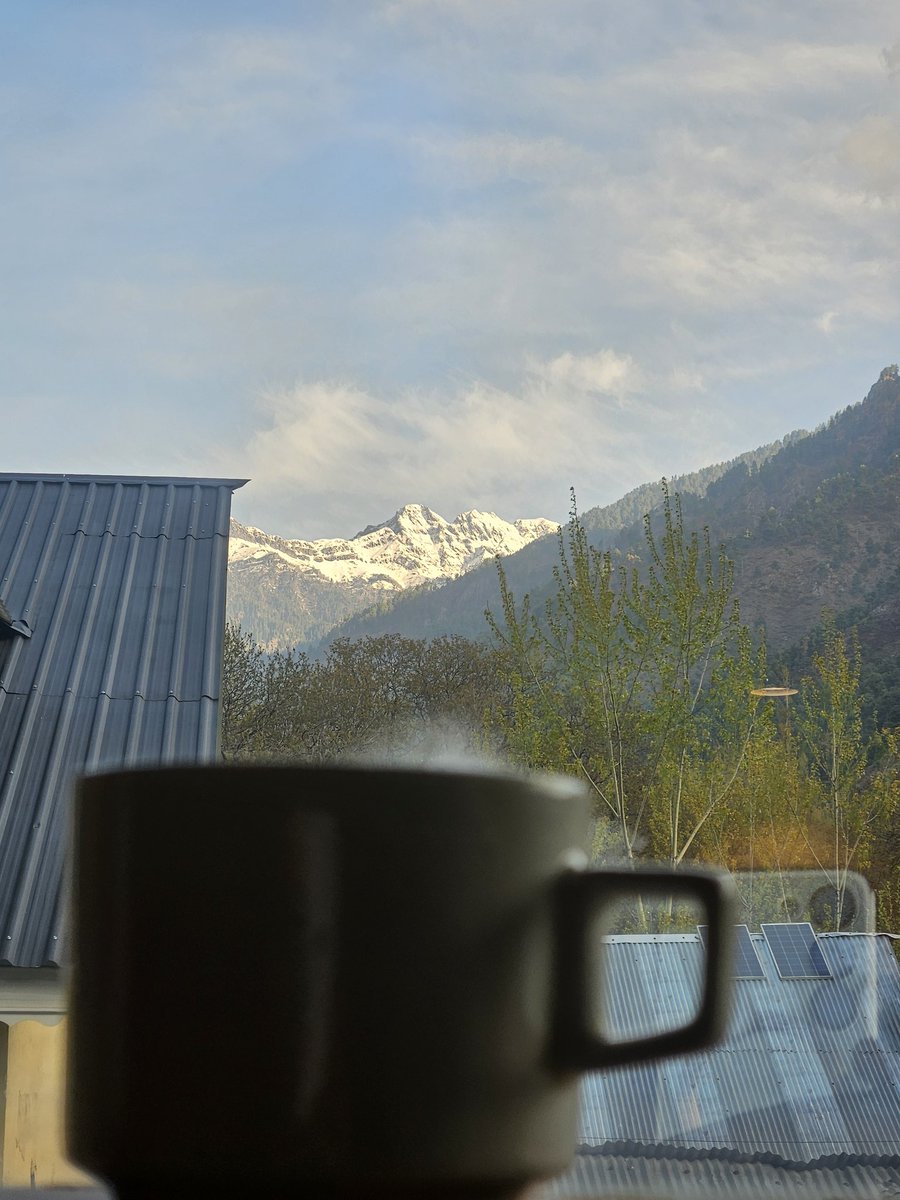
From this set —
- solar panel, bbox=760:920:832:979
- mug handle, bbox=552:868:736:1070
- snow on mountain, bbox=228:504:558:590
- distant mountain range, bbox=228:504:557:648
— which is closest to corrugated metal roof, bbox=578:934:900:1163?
solar panel, bbox=760:920:832:979

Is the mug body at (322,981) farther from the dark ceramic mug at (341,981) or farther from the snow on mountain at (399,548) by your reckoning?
the snow on mountain at (399,548)

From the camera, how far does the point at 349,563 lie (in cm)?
5881

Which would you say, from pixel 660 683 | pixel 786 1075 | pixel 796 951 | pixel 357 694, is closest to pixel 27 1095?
pixel 786 1075

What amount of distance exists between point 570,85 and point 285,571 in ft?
156

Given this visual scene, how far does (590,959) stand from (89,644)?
6.83 ft

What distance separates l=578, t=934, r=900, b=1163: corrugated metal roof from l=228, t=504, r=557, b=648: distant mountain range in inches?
1317

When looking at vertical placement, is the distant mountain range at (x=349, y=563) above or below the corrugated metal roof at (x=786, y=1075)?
above

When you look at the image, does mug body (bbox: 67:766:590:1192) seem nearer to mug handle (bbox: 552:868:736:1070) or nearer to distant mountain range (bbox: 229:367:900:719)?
mug handle (bbox: 552:868:736:1070)

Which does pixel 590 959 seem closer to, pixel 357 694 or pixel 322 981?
pixel 322 981

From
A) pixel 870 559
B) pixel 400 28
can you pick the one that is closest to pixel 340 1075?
pixel 400 28

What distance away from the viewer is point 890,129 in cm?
1183

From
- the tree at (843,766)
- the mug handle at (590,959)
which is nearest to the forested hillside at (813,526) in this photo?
the tree at (843,766)

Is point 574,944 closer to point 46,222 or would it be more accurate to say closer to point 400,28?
point 400,28

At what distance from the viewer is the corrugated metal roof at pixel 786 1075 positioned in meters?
2.49
